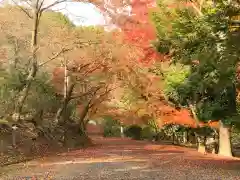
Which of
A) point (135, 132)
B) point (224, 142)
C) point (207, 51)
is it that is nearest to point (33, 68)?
point (224, 142)

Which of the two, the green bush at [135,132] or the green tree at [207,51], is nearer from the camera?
the green tree at [207,51]

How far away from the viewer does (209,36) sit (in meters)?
12.5

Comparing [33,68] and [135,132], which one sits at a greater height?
[33,68]

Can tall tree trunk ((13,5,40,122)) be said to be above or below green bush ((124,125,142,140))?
above

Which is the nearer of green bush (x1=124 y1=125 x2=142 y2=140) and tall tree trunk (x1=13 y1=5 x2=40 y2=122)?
tall tree trunk (x1=13 y1=5 x2=40 y2=122)

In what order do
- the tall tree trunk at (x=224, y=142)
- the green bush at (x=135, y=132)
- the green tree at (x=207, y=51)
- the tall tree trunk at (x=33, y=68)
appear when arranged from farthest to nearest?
1. the green bush at (x=135, y=132)
2. the tall tree trunk at (x=33, y=68)
3. the tall tree trunk at (x=224, y=142)
4. the green tree at (x=207, y=51)

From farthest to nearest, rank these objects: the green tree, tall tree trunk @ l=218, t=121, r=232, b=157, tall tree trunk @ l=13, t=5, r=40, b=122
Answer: tall tree trunk @ l=13, t=5, r=40, b=122, tall tree trunk @ l=218, t=121, r=232, b=157, the green tree

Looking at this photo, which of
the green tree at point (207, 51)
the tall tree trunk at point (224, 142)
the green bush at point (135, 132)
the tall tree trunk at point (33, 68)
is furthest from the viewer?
the green bush at point (135, 132)

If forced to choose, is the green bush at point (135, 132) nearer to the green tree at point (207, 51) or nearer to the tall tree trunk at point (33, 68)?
the green tree at point (207, 51)

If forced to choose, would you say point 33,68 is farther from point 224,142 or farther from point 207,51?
point 207,51

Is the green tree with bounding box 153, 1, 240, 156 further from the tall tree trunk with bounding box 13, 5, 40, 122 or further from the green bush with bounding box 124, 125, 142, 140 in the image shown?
the green bush with bounding box 124, 125, 142, 140

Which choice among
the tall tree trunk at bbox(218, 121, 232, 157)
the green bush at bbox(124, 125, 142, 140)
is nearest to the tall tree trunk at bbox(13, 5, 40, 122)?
the tall tree trunk at bbox(218, 121, 232, 157)

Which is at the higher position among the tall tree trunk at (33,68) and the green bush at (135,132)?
the tall tree trunk at (33,68)

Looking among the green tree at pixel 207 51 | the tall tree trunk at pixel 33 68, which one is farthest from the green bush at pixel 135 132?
the tall tree trunk at pixel 33 68
